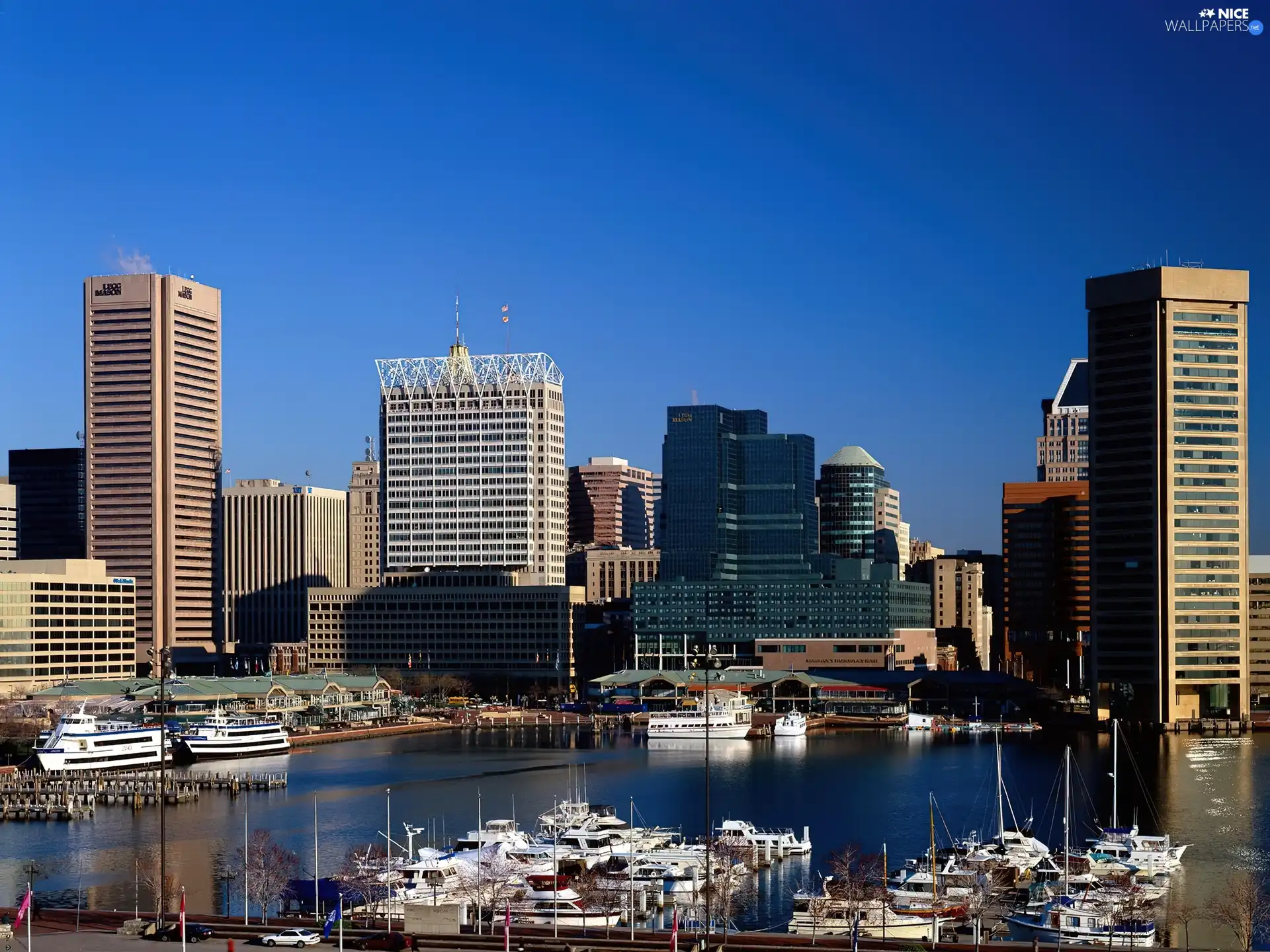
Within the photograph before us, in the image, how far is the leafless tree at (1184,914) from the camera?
85250 mm

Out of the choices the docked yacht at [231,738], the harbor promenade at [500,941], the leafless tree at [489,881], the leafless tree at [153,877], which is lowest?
the docked yacht at [231,738]

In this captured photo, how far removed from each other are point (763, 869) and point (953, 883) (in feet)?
47.6

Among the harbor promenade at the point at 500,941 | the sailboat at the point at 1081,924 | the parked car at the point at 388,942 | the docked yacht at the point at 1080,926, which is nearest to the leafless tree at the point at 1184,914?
the sailboat at the point at 1081,924

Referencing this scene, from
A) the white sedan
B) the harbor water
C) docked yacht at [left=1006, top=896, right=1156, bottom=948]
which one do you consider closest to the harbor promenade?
the white sedan

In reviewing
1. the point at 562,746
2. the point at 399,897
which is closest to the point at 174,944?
the point at 399,897

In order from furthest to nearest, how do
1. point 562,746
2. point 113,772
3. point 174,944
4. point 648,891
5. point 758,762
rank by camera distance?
point 562,746 → point 758,762 → point 113,772 → point 648,891 → point 174,944

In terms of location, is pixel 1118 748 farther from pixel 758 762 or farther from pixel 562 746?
pixel 562 746

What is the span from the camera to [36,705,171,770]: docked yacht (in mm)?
160000

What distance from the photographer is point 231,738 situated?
184m

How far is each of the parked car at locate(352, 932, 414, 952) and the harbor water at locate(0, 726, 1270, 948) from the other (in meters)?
19.8

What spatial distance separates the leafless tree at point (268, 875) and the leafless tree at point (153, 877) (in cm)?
360

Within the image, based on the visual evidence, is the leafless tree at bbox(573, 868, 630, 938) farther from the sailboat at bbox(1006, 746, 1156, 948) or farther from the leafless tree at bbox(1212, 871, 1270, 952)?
the leafless tree at bbox(1212, 871, 1270, 952)

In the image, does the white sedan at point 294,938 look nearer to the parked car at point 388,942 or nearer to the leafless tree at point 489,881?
the parked car at point 388,942

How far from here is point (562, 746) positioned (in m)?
197
